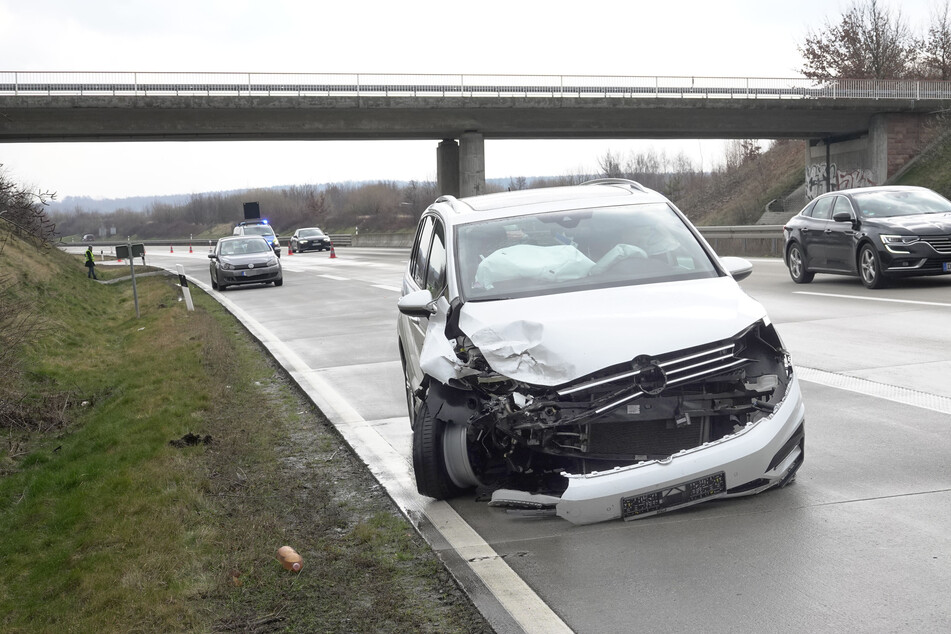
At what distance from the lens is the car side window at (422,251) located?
25.2 feet

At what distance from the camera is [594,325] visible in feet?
17.3

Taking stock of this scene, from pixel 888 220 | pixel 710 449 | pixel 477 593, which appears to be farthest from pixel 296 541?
pixel 888 220

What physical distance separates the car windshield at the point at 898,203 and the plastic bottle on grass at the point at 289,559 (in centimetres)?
1461

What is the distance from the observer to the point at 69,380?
42.7ft

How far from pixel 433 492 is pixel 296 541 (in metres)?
0.84

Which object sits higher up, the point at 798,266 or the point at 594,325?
the point at 594,325

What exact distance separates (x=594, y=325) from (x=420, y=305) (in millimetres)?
1465

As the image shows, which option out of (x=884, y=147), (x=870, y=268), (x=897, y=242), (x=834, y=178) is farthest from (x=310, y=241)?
(x=897, y=242)

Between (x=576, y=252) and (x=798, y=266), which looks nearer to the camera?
(x=576, y=252)

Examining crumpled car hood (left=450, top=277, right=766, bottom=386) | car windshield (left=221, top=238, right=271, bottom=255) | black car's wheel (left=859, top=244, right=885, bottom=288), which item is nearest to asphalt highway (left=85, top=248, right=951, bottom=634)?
crumpled car hood (left=450, top=277, right=766, bottom=386)

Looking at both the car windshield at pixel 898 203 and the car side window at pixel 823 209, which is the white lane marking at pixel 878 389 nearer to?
the car windshield at pixel 898 203

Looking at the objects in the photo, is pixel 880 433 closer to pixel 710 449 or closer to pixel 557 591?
pixel 710 449

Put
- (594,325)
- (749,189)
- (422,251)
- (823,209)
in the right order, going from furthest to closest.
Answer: (749,189) < (823,209) < (422,251) < (594,325)

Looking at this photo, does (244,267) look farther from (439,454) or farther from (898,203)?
(439,454)
